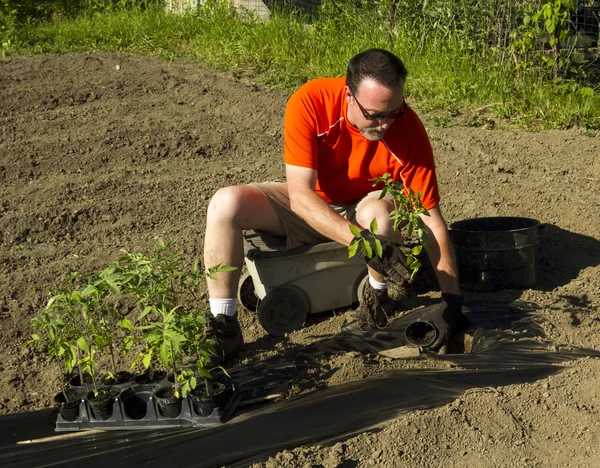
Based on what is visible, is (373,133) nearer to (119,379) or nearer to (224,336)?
(224,336)

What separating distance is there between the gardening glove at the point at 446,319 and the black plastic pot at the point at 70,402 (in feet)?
4.61

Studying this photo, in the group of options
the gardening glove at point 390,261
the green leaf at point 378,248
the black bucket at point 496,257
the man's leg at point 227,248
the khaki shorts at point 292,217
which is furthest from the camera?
the black bucket at point 496,257

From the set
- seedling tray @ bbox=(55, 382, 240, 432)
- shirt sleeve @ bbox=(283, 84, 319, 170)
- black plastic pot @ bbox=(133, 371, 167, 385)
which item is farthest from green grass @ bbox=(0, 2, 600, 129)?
seedling tray @ bbox=(55, 382, 240, 432)

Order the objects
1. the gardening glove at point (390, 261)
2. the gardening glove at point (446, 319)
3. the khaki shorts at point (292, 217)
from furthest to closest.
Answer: the khaki shorts at point (292, 217)
the gardening glove at point (446, 319)
the gardening glove at point (390, 261)

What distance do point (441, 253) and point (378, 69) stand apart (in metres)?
0.83

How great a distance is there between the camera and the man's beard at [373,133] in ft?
11.2

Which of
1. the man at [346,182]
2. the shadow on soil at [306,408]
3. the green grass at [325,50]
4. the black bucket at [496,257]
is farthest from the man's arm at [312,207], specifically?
the green grass at [325,50]

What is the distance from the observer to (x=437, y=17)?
7160mm

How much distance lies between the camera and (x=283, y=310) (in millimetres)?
3684

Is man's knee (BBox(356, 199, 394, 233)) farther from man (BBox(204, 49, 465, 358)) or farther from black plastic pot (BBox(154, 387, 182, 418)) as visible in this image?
black plastic pot (BBox(154, 387, 182, 418))

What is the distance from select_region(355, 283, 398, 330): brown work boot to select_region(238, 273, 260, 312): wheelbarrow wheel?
0.58 meters

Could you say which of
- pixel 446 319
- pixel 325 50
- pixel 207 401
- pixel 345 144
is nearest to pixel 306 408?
pixel 207 401

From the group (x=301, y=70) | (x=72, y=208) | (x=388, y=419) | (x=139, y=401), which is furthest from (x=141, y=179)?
(x=388, y=419)

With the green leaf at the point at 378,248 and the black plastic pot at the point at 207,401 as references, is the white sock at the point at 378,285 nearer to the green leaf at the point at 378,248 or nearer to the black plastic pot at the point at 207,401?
the green leaf at the point at 378,248
